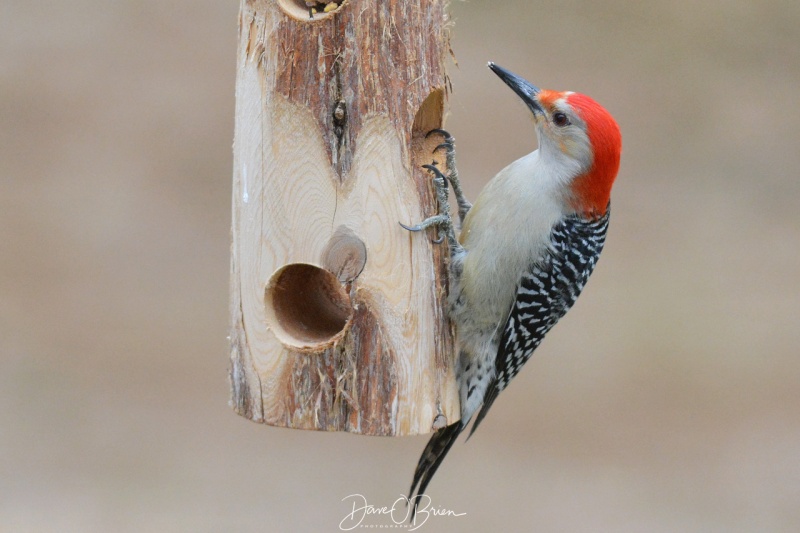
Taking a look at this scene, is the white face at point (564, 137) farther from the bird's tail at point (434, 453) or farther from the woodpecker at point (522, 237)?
the bird's tail at point (434, 453)

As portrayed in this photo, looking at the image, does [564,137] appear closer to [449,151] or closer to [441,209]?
[449,151]

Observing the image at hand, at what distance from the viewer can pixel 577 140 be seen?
373cm

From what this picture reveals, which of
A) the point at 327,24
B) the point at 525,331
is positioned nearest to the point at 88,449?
the point at 525,331

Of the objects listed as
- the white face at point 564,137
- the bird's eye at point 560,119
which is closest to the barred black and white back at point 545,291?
the white face at point 564,137

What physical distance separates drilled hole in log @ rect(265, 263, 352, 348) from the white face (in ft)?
3.26

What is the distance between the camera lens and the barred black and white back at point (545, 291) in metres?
3.94

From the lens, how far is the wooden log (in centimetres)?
342

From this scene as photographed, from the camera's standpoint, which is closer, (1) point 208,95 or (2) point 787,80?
(1) point 208,95

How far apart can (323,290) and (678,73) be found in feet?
21.8

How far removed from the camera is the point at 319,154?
3.43 m

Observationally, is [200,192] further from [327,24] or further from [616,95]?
[327,24]

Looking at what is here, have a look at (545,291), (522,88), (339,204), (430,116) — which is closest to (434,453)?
(545,291)
